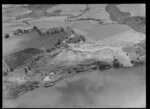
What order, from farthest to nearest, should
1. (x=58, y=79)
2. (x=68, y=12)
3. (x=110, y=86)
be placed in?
(x=68, y=12) → (x=58, y=79) → (x=110, y=86)

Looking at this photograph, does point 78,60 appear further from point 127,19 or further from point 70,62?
point 127,19

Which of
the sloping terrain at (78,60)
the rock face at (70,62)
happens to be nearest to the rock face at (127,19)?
the sloping terrain at (78,60)

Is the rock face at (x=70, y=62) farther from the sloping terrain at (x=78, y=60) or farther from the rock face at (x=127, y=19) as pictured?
the rock face at (x=127, y=19)

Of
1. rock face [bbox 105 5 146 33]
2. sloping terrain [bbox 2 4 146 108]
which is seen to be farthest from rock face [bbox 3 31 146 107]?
rock face [bbox 105 5 146 33]

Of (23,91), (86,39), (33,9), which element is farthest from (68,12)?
(23,91)

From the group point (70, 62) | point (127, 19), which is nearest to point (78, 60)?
point (70, 62)

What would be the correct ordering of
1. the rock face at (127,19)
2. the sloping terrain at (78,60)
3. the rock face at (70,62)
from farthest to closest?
1. the rock face at (127,19)
2. the rock face at (70,62)
3. the sloping terrain at (78,60)

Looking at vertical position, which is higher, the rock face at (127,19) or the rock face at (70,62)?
the rock face at (127,19)

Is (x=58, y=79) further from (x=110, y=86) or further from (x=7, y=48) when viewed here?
(x=7, y=48)
